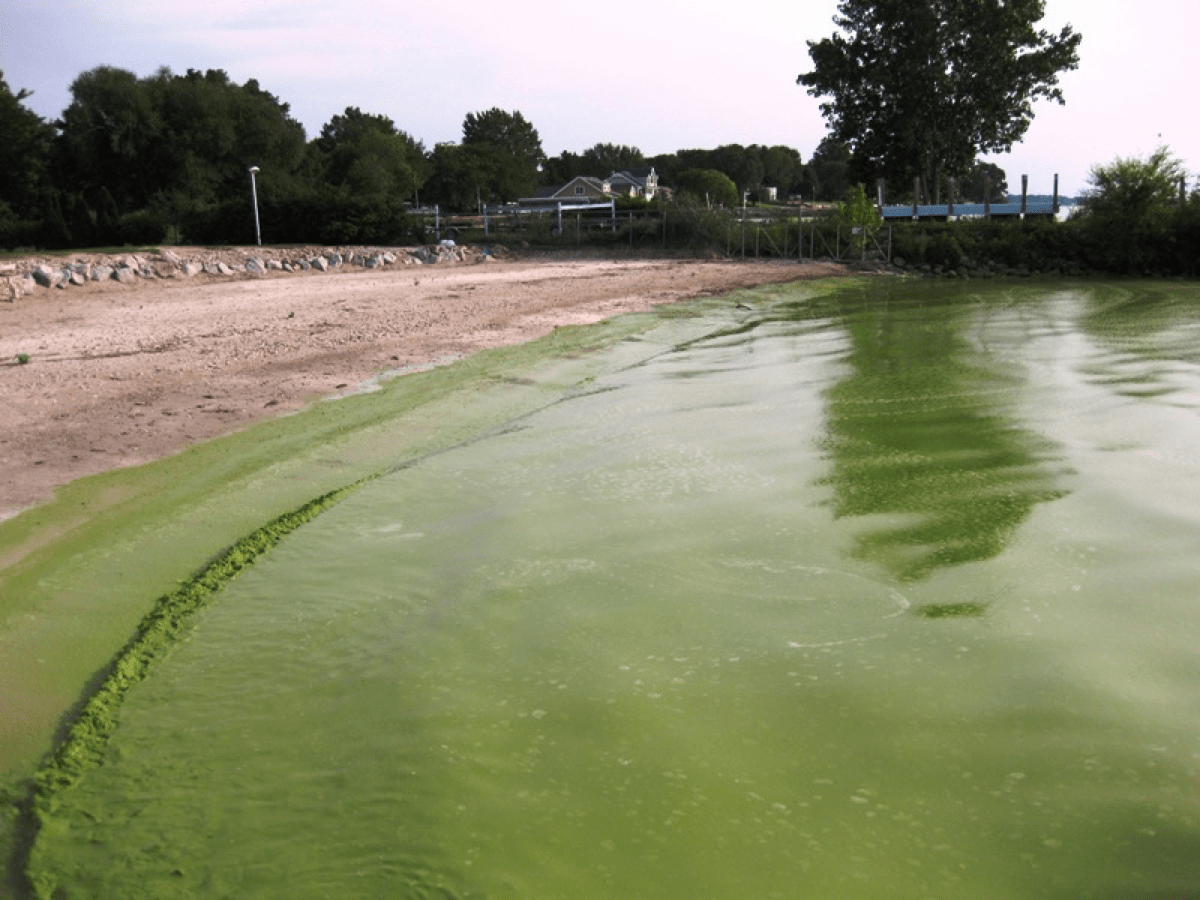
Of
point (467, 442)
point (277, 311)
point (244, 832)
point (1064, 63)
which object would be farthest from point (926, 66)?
point (244, 832)

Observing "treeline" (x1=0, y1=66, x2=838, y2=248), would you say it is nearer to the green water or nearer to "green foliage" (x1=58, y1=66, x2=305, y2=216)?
"green foliage" (x1=58, y1=66, x2=305, y2=216)

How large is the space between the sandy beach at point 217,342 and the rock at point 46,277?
0.99ft

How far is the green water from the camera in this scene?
3.69m

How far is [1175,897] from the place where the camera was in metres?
3.39

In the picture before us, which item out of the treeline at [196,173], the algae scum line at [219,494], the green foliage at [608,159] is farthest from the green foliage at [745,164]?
the algae scum line at [219,494]

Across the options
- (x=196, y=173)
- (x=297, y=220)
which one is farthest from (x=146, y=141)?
(x=297, y=220)

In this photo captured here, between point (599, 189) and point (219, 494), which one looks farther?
point (599, 189)

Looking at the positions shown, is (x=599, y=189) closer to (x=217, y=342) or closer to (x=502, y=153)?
(x=502, y=153)

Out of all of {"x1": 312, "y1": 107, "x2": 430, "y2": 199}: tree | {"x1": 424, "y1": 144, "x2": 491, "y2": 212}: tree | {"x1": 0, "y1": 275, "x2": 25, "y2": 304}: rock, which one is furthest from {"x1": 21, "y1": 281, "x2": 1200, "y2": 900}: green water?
{"x1": 424, "y1": 144, "x2": 491, "y2": 212}: tree

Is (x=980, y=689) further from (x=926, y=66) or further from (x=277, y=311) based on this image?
(x=926, y=66)

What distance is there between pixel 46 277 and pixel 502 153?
3085 inches

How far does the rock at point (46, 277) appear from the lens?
22609 mm

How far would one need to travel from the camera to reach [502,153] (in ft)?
319

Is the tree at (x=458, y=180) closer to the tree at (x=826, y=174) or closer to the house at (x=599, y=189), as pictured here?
the house at (x=599, y=189)
